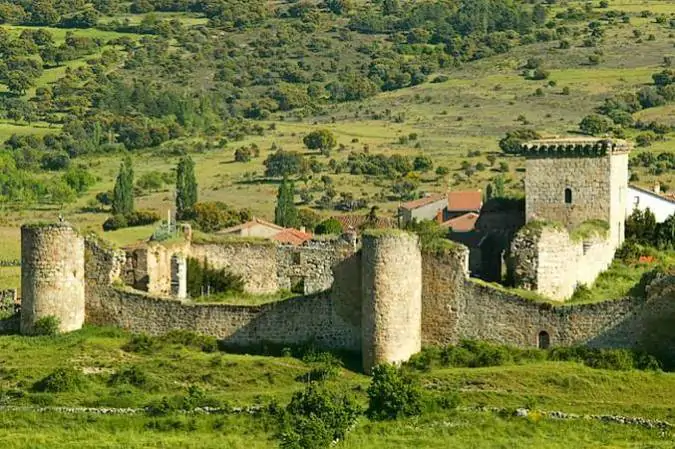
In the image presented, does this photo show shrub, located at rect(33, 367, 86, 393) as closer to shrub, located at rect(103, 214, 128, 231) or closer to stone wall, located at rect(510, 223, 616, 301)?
stone wall, located at rect(510, 223, 616, 301)

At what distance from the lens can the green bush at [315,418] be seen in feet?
96.0

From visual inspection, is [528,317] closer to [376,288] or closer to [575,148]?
[376,288]

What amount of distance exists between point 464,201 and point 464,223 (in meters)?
9.23

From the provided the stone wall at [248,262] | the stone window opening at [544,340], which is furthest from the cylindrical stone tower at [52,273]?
the stone window opening at [544,340]

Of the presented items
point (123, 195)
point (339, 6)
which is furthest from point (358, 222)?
point (339, 6)

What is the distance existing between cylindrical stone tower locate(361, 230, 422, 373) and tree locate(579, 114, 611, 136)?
52.7 meters

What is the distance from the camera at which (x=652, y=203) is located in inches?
1853

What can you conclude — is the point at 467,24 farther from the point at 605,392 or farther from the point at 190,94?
the point at 605,392

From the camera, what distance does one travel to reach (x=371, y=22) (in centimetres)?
15150

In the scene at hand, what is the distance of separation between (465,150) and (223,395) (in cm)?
5745

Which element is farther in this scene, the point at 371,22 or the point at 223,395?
the point at 371,22

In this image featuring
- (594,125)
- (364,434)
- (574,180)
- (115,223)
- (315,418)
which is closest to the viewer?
(315,418)

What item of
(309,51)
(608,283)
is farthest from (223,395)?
(309,51)

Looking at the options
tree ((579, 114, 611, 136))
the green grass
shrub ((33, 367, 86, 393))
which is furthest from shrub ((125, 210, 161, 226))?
the green grass
